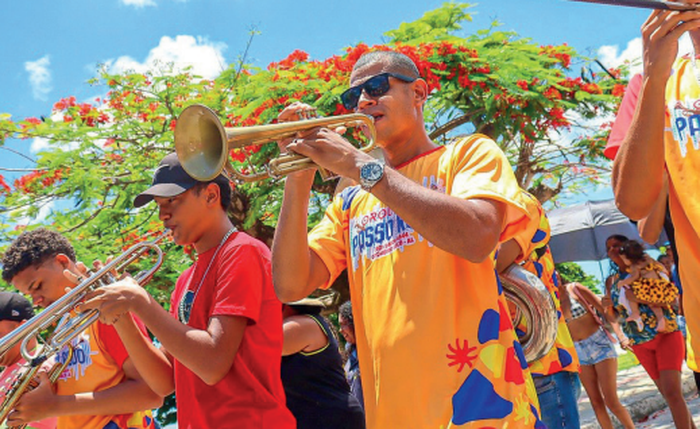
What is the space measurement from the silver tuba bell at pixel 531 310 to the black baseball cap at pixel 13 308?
2.92 m

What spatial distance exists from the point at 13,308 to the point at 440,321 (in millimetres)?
3237

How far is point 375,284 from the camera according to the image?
2.20 m

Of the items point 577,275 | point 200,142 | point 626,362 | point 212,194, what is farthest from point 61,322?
point 577,275

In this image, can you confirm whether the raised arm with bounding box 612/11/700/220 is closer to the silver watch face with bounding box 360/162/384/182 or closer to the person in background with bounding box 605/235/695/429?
the silver watch face with bounding box 360/162/384/182

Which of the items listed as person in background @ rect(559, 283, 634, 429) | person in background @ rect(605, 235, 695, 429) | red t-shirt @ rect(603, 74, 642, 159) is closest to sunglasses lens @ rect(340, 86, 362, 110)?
red t-shirt @ rect(603, 74, 642, 159)

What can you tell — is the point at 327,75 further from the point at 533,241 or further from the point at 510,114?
the point at 533,241

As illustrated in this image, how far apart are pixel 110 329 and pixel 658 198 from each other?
2369 mm

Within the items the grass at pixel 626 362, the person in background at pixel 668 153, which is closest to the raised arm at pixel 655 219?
the person in background at pixel 668 153

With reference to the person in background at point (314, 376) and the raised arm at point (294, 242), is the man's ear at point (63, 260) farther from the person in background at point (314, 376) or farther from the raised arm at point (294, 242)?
the raised arm at point (294, 242)

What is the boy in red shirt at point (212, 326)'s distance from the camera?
2541mm

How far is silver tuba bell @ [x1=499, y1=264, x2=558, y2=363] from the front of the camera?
9.25 feet

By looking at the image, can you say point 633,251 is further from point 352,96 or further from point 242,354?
point 242,354

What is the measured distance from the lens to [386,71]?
2.56 metres

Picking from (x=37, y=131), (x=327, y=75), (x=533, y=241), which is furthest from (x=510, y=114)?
(x=37, y=131)
